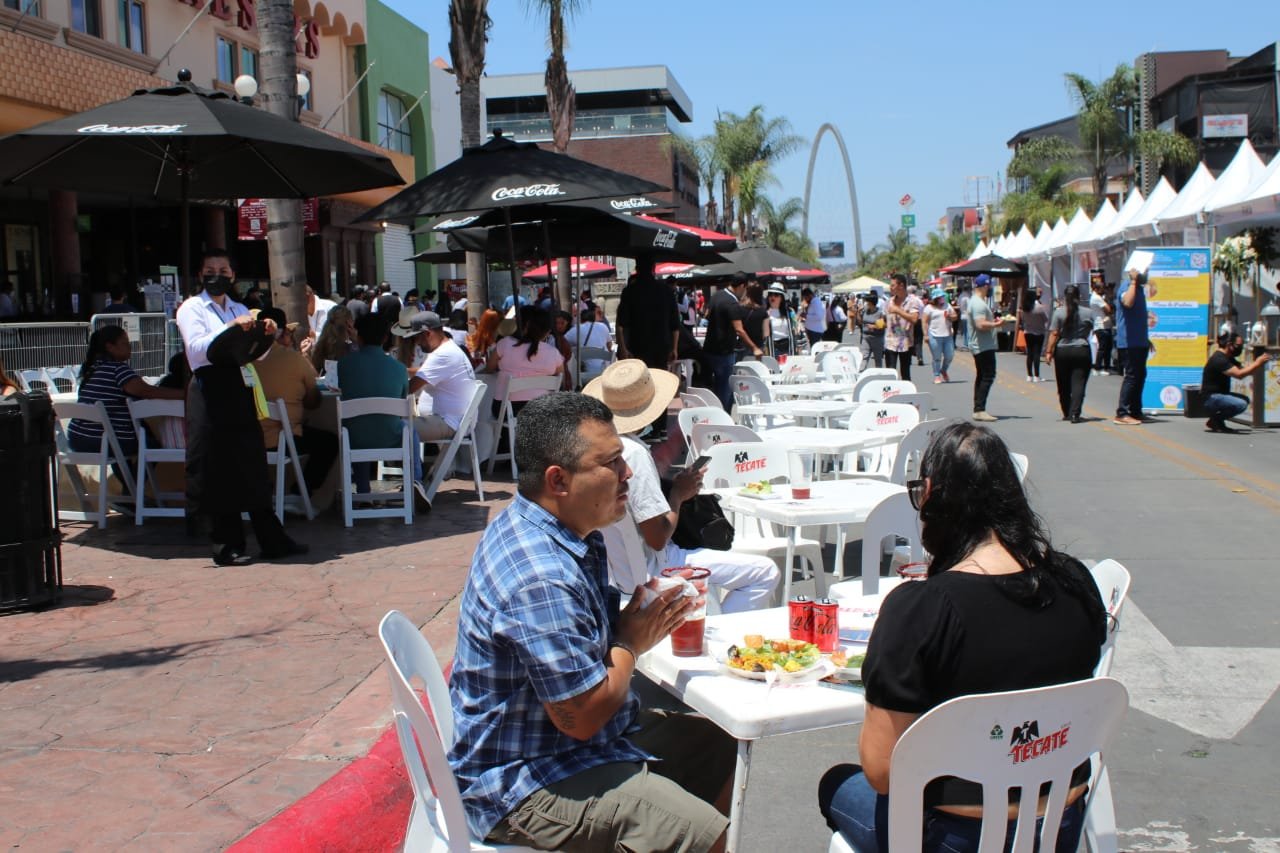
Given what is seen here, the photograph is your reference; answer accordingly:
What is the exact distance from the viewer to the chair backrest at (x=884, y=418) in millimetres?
9023

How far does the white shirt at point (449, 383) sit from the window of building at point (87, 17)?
13.7 metres

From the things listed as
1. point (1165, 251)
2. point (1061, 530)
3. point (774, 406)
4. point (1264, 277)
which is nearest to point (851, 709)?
point (1061, 530)

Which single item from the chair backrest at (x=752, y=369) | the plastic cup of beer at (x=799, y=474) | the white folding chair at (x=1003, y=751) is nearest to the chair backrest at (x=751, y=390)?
the chair backrest at (x=752, y=369)

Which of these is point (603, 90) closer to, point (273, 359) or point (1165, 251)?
point (1165, 251)

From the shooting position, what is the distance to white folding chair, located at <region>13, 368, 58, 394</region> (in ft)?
41.2

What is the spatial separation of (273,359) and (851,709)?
6.30 meters

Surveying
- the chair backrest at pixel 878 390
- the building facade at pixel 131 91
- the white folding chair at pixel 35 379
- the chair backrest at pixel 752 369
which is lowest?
the chair backrest at pixel 878 390

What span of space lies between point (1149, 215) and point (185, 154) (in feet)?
61.6

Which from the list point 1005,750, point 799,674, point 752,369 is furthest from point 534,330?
point 1005,750

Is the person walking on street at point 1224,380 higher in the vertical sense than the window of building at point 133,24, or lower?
lower

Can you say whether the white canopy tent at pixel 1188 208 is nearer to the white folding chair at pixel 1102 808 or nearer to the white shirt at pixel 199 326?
the white shirt at pixel 199 326

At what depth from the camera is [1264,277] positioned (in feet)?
70.4

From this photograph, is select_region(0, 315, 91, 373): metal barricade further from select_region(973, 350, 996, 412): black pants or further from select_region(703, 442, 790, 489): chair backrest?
select_region(973, 350, 996, 412): black pants

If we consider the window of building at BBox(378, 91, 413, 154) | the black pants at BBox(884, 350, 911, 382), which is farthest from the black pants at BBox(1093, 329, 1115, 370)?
the window of building at BBox(378, 91, 413, 154)
